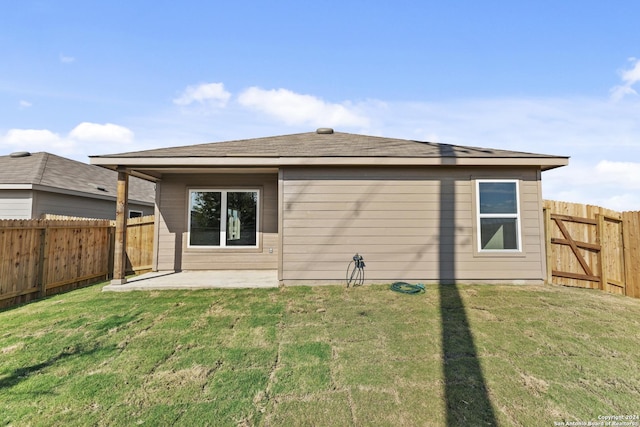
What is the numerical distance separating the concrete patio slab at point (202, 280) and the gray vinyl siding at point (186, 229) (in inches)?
10.2

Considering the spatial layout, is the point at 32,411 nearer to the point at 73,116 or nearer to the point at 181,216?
the point at 181,216

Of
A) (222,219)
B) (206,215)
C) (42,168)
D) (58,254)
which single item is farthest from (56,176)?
(222,219)

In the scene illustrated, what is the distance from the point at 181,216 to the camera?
7395 millimetres

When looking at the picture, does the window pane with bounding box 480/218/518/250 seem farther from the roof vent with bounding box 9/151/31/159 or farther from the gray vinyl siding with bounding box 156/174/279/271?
the roof vent with bounding box 9/151/31/159

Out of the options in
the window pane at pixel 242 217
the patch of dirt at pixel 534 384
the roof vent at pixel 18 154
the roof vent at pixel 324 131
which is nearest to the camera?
the patch of dirt at pixel 534 384

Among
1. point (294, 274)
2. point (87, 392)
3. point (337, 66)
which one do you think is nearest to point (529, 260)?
point (294, 274)

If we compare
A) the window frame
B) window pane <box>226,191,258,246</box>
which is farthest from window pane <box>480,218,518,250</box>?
window pane <box>226,191,258,246</box>

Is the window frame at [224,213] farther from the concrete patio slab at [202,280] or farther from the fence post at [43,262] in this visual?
the fence post at [43,262]

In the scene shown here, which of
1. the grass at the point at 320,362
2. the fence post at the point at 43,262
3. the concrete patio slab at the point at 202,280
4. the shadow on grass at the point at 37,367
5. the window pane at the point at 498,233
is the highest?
the window pane at the point at 498,233

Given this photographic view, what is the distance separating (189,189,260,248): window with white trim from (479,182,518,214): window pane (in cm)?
536

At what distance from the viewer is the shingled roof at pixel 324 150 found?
586 centimetres

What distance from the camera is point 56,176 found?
9.62 m

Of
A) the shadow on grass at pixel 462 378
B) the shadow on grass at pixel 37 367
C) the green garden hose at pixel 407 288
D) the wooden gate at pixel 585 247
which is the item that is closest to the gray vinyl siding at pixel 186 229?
the green garden hose at pixel 407 288

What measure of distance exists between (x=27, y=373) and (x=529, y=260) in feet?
25.9
